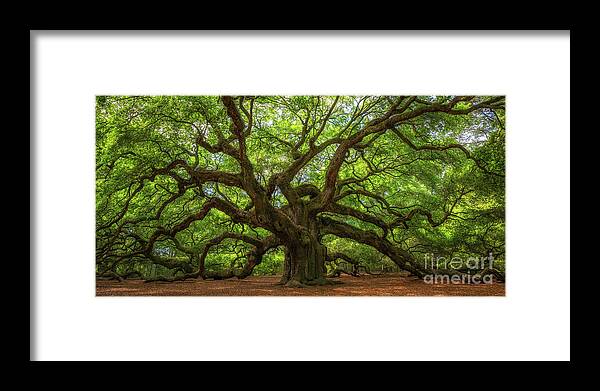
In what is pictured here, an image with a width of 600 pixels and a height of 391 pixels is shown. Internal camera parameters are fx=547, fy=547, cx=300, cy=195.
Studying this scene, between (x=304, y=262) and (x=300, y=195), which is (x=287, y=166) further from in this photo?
(x=304, y=262)

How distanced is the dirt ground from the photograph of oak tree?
2cm

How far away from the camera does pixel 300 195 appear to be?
7289 millimetres

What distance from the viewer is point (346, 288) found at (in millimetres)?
6039

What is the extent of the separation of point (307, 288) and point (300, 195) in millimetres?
1402

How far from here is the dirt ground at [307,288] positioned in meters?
5.71

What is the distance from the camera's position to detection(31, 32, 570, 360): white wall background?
5238 mm
